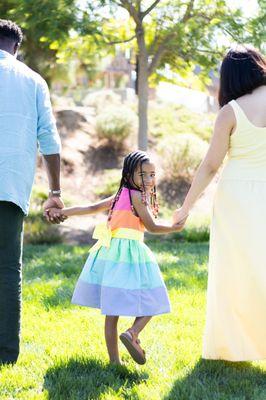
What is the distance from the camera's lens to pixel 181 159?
12.9 meters

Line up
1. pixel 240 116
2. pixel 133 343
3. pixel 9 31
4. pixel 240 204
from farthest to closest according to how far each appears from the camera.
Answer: pixel 9 31
pixel 240 204
pixel 240 116
pixel 133 343

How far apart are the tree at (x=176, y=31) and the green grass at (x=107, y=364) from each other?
4.21 metres

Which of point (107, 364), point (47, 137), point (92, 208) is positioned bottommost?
point (107, 364)

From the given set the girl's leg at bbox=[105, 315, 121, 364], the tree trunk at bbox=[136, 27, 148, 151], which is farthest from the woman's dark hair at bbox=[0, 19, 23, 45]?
the tree trunk at bbox=[136, 27, 148, 151]

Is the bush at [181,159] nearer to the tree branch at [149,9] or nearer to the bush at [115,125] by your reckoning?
the bush at [115,125]

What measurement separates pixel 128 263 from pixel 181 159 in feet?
30.8

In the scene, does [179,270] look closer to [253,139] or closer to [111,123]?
[253,139]

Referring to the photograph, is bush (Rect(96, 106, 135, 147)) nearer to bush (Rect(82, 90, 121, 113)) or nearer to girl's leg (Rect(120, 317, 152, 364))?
bush (Rect(82, 90, 121, 113))

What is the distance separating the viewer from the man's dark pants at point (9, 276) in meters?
3.76

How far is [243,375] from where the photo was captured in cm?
369

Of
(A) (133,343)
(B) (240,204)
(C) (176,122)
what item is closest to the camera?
(A) (133,343)

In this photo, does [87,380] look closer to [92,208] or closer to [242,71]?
[92,208]

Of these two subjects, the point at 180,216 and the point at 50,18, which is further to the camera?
the point at 50,18

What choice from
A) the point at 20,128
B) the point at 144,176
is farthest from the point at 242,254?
the point at 20,128
